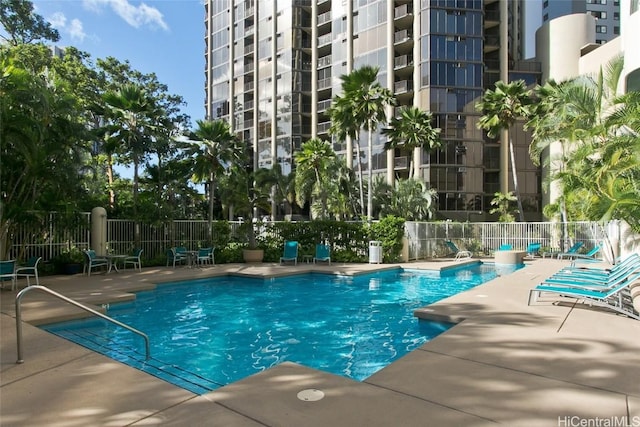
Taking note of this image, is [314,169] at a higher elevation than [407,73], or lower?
lower

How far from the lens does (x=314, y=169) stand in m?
29.5

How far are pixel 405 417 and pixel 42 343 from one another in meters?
5.02

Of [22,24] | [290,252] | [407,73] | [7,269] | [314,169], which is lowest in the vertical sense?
[290,252]

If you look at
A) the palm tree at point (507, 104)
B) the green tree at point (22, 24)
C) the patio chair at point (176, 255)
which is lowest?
the patio chair at point (176, 255)

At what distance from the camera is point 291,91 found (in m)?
44.8

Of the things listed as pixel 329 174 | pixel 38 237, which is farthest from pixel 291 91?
pixel 38 237

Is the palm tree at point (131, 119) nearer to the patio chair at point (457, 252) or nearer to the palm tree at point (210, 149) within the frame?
the palm tree at point (210, 149)

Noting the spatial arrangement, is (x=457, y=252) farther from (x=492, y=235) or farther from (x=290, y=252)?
(x=290, y=252)

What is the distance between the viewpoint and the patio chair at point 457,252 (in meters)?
21.2

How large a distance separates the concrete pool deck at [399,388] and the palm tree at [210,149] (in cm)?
1213

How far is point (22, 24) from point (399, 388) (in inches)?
1049

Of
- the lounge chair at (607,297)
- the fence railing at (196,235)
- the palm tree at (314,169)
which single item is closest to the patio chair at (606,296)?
the lounge chair at (607,297)

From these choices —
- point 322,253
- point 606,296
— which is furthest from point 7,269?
point 606,296

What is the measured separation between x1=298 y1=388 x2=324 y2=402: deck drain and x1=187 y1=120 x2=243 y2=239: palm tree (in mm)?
14991
